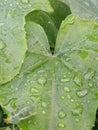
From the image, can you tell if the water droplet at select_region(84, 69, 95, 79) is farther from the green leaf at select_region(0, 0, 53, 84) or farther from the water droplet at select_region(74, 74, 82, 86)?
the green leaf at select_region(0, 0, 53, 84)

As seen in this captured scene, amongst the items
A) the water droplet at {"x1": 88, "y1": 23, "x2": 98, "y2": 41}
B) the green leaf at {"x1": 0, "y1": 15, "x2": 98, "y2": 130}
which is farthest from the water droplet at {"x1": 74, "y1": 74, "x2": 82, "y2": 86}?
the water droplet at {"x1": 88, "y1": 23, "x2": 98, "y2": 41}

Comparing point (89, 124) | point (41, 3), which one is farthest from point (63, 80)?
point (41, 3)

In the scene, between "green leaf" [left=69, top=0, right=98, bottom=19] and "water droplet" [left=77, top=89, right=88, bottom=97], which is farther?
"green leaf" [left=69, top=0, right=98, bottom=19]

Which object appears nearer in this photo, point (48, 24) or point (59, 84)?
point (59, 84)

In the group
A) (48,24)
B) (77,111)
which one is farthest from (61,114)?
(48,24)

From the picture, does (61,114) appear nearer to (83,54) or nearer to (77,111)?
(77,111)

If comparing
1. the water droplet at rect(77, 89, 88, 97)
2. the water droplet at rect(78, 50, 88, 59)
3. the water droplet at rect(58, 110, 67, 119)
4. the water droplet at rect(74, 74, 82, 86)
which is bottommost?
the water droplet at rect(58, 110, 67, 119)
